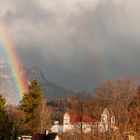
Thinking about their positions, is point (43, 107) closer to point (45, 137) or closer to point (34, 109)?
point (34, 109)

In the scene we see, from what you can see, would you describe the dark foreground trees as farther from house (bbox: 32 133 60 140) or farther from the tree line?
house (bbox: 32 133 60 140)

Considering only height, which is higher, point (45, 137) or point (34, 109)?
point (34, 109)

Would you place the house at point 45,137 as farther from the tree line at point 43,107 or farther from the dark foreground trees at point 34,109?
the dark foreground trees at point 34,109

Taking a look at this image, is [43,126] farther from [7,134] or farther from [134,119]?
[134,119]

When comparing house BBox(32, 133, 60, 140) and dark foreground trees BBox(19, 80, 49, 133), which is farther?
dark foreground trees BBox(19, 80, 49, 133)

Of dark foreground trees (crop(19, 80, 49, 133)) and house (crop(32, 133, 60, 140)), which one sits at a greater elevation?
dark foreground trees (crop(19, 80, 49, 133))

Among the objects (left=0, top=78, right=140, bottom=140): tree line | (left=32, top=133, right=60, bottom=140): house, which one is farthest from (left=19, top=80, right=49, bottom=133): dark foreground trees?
(left=32, top=133, right=60, bottom=140): house

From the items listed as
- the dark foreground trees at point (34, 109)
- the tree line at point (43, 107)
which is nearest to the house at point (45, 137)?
the tree line at point (43, 107)

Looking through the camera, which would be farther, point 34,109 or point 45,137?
point 34,109

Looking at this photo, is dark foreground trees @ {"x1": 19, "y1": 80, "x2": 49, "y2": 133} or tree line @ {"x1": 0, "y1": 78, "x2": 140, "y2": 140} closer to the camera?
tree line @ {"x1": 0, "y1": 78, "x2": 140, "y2": 140}

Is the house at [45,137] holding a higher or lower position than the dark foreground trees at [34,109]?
lower

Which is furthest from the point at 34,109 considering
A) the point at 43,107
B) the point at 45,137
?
the point at 45,137

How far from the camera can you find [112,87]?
66125 mm

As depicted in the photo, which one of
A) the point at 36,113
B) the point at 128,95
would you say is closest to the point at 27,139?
the point at 128,95
